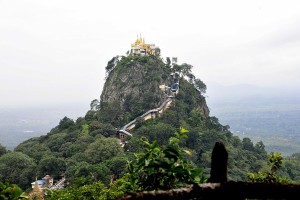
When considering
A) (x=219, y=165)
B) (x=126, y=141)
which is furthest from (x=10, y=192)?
(x=126, y=141)

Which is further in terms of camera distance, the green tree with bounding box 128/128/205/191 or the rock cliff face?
the rock cliff face

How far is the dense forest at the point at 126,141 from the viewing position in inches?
858

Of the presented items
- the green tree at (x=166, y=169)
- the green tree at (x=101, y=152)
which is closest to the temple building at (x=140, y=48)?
the green tree at (x=101, y=152)

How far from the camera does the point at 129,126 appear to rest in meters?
35.5

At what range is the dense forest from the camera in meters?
21.8

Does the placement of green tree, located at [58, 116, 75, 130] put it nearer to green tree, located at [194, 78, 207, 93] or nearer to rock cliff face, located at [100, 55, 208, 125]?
rock cliff face, located at [100, 55, 208, 125]

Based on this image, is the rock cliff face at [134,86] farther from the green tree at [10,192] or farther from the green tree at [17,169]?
the green tree at [10,192]

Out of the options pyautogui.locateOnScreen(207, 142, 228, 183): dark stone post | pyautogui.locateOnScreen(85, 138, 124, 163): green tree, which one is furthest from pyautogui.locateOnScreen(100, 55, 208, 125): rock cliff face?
pyautogui.locateOnScreen(207, 142, 228, 183): dark stone post

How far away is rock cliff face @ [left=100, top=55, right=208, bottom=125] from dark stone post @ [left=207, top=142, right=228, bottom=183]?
35744 millimetres

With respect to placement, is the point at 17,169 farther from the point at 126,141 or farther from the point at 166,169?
the point at 166,169

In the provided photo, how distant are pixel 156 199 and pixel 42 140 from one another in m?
36.9

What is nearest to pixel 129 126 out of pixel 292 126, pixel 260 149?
pixel 260 149

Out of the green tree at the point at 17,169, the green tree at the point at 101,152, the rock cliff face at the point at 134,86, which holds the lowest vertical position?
the green tree at the point at 17,169

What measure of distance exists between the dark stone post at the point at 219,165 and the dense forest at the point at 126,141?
7.81 feet
